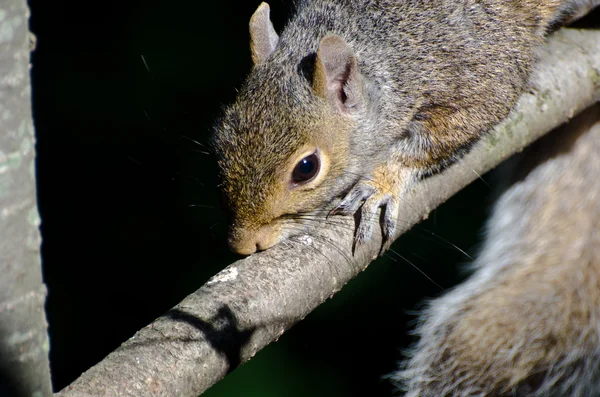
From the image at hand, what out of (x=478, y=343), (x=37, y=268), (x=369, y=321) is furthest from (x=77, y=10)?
(x=37, y=268)

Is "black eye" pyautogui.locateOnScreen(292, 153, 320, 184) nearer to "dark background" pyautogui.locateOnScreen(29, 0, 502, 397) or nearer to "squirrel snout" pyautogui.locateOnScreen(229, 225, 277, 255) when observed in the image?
"squirrel snout" pyautogui.locateOnScreen(229, 225, 277, 255)

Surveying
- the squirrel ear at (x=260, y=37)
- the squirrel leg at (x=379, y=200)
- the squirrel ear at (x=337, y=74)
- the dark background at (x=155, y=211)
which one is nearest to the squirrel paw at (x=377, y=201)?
the squirrel leg at (x=379, y=200)

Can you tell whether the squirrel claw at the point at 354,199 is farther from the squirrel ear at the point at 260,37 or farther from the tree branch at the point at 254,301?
the squirrel ear at the point at 260,37

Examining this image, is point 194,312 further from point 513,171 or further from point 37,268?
point 513,171

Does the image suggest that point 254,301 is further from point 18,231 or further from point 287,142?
point 18,231

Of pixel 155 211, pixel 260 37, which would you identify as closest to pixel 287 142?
pixel 260 37

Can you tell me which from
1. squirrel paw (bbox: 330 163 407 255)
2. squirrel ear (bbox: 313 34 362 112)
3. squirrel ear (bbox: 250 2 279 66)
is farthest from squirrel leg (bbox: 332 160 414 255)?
squirrel ear (bbox: 250 2 279 66)

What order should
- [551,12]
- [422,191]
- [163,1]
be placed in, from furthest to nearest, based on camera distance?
[163,1]
[551,12]
[422,191]
